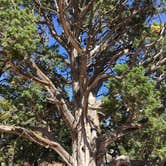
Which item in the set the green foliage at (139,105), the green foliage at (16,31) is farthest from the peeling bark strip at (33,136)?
the green foliage at (16,31)

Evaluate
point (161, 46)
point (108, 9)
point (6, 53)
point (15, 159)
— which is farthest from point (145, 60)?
point (15, 159)

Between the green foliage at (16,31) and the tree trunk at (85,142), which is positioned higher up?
the green foliage at (16,31)

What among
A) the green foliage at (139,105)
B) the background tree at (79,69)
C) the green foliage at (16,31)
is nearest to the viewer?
the green foliage at (139,105)

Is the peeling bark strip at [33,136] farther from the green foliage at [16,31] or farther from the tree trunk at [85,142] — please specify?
the green foliage at [16,31]

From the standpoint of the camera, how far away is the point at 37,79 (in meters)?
12.7

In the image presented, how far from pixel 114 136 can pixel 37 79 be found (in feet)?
9.81

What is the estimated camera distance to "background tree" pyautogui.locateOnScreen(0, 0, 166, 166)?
11.9 metres

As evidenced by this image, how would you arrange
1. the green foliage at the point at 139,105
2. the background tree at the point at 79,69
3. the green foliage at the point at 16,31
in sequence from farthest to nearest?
1. the background tree at the point at 79,69
2. the green foliage at the point at 16,31
3. the green foliage at the point at 139,105

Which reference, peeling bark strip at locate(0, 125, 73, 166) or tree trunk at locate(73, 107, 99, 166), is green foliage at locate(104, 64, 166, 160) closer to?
tree trunk at locate(73, 107, 99, 166)

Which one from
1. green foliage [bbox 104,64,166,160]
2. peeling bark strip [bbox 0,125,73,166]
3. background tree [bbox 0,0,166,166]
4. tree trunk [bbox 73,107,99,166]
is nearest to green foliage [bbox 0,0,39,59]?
background tree [bbox 0,0,166,166]

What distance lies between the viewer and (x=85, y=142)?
13117 millimetres

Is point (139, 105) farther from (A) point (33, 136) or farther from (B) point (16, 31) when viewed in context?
(A) point (33, 136)

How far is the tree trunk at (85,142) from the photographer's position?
42.1 ft

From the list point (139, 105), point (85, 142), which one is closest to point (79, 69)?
point (85, 142)
